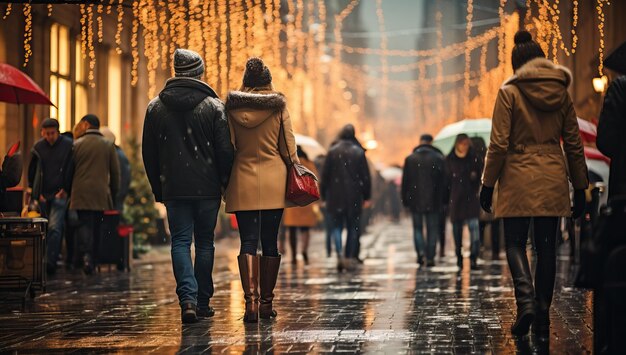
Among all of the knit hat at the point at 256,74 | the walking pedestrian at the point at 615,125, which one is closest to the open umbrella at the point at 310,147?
the knit hat at the point at 256,74

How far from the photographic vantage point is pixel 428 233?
61.8ft

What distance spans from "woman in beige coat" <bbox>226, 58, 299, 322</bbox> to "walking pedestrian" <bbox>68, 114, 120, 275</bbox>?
6.67 meters

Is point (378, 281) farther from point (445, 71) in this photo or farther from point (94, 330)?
point (445, 71)

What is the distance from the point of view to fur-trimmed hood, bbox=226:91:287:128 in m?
Result: 10.2

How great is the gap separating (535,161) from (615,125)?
2.83 feet

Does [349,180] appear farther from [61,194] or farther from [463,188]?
[61,194]

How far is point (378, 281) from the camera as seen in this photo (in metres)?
15.1

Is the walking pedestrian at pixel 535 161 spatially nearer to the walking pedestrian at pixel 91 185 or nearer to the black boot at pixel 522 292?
the black boot at pixel 522 292

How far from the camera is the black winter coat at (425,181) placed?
62.3 ft

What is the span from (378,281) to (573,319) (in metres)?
5.51

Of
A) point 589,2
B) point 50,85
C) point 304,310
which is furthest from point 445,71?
point 304,310

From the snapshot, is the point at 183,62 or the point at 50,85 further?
the point at 50,85

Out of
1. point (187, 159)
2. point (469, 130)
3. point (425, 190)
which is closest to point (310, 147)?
point (469, 130)

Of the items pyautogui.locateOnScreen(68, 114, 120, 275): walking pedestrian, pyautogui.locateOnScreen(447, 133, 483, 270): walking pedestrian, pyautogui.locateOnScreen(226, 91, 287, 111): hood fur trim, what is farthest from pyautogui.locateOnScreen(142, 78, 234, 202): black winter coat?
pyautogui.locateOnScreen(447, 133, 483, 270): walking pedestrian
